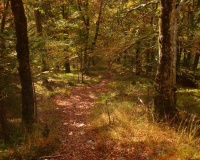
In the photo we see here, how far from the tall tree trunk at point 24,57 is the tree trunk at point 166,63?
193 inches

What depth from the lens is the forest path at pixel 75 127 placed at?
172 inches

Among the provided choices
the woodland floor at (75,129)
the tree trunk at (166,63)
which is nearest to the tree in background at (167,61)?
the tree trunk at (166,63)

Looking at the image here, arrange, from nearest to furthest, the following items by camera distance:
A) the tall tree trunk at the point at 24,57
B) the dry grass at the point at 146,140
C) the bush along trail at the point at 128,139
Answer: the dry grass at the point at 146,140 < the bush along trail at the point at 128,139 < the tall tree trunk at the point at 24,57

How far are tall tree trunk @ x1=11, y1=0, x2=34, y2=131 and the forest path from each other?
1.63 m

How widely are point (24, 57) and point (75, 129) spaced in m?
3.79

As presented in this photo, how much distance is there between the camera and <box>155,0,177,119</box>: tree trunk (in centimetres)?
429

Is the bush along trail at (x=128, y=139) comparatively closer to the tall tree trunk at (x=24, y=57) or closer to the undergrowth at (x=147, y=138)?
the undergrowth at (x=147, y=138)

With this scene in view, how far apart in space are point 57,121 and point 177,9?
285 inches

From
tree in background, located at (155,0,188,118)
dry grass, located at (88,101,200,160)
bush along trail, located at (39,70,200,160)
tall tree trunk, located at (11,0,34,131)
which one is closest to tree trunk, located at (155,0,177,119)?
tree in background, located at (155,0,188,118)

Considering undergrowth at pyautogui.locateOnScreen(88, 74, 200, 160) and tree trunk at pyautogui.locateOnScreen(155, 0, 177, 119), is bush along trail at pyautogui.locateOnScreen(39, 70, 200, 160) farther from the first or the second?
tree trunk at pyautogui.locateOnScreen(155, 0, 177, 119)

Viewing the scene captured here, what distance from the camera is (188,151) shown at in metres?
3.26

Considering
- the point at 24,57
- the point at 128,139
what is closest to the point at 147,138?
the point at 128,139

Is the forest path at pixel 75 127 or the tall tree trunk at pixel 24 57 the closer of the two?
the forest path at pixel 75 127

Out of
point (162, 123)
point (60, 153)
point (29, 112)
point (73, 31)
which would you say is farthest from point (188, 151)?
point (73, 31)
